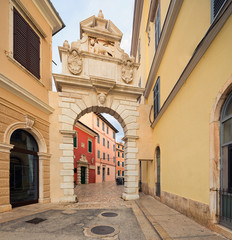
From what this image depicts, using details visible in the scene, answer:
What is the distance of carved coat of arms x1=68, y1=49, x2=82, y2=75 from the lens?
10422 millimetres

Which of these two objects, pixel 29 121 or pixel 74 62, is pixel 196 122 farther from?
pixel 74 62

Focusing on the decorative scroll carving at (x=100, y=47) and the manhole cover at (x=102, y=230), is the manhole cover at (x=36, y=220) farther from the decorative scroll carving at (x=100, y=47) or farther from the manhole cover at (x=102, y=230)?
the decorative scroll carving at (x=100, y=47)

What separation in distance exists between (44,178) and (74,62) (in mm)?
6866

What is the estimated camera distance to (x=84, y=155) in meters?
25.8

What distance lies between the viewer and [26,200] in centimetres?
804

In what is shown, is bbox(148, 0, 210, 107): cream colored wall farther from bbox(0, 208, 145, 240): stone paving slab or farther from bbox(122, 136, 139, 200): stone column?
bbox(0, 208, 145, 240): stone paving slab

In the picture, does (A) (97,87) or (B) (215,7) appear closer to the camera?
(B) (215,7)

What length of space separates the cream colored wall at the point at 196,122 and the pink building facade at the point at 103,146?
2397 centimetres

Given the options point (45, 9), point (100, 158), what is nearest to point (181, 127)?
point (45, 9)

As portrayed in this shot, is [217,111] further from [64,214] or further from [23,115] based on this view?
[23,115]

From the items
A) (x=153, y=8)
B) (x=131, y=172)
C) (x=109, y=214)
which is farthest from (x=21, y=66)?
(x=153, y=8)

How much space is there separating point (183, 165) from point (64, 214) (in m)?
4.90

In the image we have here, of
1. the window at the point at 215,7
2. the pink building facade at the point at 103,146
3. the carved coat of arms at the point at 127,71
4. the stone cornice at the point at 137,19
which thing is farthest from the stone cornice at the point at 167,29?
the pink building facade at the point at 103,146

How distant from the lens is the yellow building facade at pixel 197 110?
3.98m
